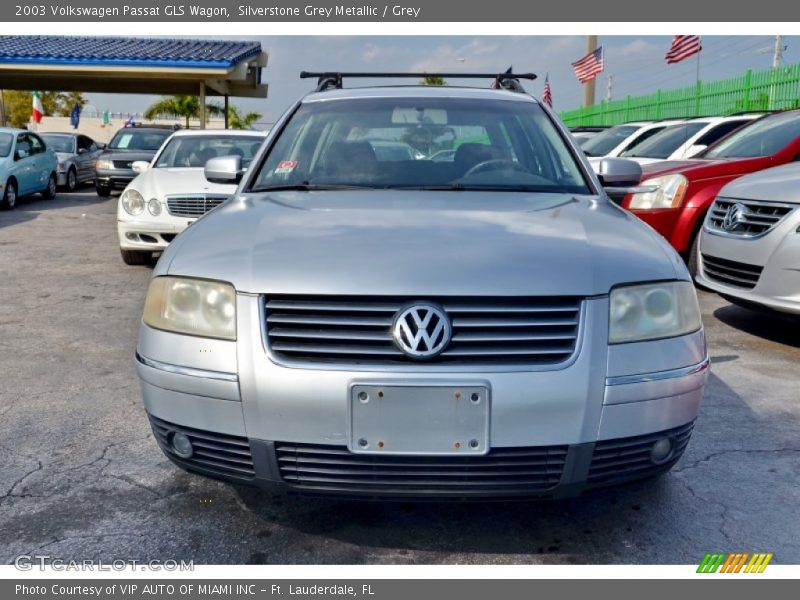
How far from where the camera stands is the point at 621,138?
12.0 m

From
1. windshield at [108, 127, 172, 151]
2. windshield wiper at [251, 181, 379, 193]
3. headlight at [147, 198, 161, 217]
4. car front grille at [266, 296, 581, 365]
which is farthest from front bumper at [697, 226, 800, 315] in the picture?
windshield at [108, 127, 172, 151]

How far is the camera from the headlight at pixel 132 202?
24.8ft

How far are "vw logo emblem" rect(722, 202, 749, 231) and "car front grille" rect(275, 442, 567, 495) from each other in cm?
369

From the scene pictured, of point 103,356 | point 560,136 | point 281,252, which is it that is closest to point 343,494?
point 281,252

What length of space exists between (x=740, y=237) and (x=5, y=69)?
20.5 metres

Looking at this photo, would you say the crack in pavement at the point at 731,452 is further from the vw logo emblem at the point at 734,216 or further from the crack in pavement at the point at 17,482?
the crack in pavement at the point at 17,482

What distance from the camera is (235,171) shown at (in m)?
3.97

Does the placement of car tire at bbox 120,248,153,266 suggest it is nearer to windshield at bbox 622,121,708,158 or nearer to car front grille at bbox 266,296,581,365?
windshield at bbox 622,121,708,158

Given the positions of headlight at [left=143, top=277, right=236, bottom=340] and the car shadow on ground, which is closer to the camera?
headlight at [left=143, top=277, right=236, bottom=340]

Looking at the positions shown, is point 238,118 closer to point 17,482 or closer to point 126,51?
point 126,51

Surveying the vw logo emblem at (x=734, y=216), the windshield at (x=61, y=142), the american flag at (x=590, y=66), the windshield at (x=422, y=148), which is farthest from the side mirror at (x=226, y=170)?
the american flag at (x=590, y=66)

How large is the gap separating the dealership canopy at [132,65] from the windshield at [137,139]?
3.11 metres

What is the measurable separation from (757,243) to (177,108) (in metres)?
46.2

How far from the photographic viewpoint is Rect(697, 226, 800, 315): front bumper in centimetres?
477
